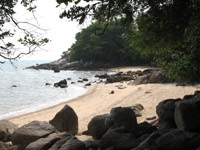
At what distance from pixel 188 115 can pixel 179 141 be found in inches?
45.2

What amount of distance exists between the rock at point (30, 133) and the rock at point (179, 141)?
13.6 feet

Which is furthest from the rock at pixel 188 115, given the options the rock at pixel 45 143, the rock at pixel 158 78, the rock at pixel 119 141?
the rock at pixel 158 78

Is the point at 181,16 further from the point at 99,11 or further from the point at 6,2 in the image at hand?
the point at 6,2

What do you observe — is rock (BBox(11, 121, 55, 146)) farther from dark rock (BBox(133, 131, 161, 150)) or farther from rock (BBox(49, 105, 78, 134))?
dark rock (BBox(133, 131, 161, 150))

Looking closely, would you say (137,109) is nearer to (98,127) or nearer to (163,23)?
(98,127)

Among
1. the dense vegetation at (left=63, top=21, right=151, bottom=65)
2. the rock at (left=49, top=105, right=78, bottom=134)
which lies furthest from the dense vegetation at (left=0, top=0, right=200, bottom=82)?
the dense vegetation at (left=63, top=21, right=151, bottom=65)

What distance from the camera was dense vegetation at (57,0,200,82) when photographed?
5.66 meters

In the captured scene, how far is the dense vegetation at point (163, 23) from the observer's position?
5.66 meters

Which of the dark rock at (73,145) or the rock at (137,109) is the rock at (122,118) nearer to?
the dark rock at (73,145)

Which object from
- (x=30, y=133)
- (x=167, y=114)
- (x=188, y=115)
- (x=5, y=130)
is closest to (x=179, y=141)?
(x=188, y=115)

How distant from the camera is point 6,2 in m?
5.06

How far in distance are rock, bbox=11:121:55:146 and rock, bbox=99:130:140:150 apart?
2549 millimetres

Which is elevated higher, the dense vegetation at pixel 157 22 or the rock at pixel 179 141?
the dense vegetation at pixel 157 22

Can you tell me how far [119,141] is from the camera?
209 inches
